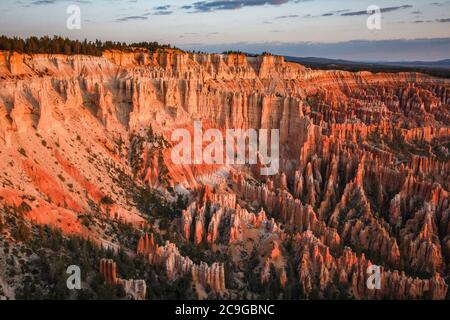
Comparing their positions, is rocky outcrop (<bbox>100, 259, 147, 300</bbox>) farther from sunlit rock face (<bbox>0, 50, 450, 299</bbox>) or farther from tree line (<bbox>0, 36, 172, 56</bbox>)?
tree line (<bbox>0, 36, 172, 56</bbox>)

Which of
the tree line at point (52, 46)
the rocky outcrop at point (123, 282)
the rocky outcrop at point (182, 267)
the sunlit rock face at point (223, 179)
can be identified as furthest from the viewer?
the tree line at point (52, 46)

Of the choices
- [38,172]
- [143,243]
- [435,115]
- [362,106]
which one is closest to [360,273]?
[143,243]

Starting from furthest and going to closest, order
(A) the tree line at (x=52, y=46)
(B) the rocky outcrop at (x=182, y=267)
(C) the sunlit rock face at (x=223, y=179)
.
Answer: (A) the tree line at (x=52, y=46) → (C) the sunlit rock face at (x=223, y=179) → (B) the rocky outcrop at (x=182, y=267)

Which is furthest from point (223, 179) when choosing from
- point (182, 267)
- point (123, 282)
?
point (123, 282)

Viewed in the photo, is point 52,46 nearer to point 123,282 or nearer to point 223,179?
point 223,179

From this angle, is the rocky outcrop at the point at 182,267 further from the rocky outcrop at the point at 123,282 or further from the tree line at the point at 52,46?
the tree line at the point at 52,46

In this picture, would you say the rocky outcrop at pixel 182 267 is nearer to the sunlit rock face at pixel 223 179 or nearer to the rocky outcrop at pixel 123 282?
the sunlit rock face at pixel 223 179

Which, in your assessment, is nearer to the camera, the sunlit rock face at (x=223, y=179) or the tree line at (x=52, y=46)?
the sunlit rock face at (x=223, y=179)

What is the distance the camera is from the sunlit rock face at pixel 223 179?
27156mm

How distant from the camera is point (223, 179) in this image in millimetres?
42031

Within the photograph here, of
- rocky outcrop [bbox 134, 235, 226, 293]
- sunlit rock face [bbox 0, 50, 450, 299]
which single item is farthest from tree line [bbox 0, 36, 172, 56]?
rocky outcrop [bbox 134, 235, 226, 293]

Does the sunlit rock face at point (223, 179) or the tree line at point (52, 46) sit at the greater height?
the tree line at point (52, 46)

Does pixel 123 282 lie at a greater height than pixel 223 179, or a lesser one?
lesser

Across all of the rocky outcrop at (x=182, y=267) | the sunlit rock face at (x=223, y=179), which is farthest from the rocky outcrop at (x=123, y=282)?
the rocky outcrop at (x=182, y=267)
